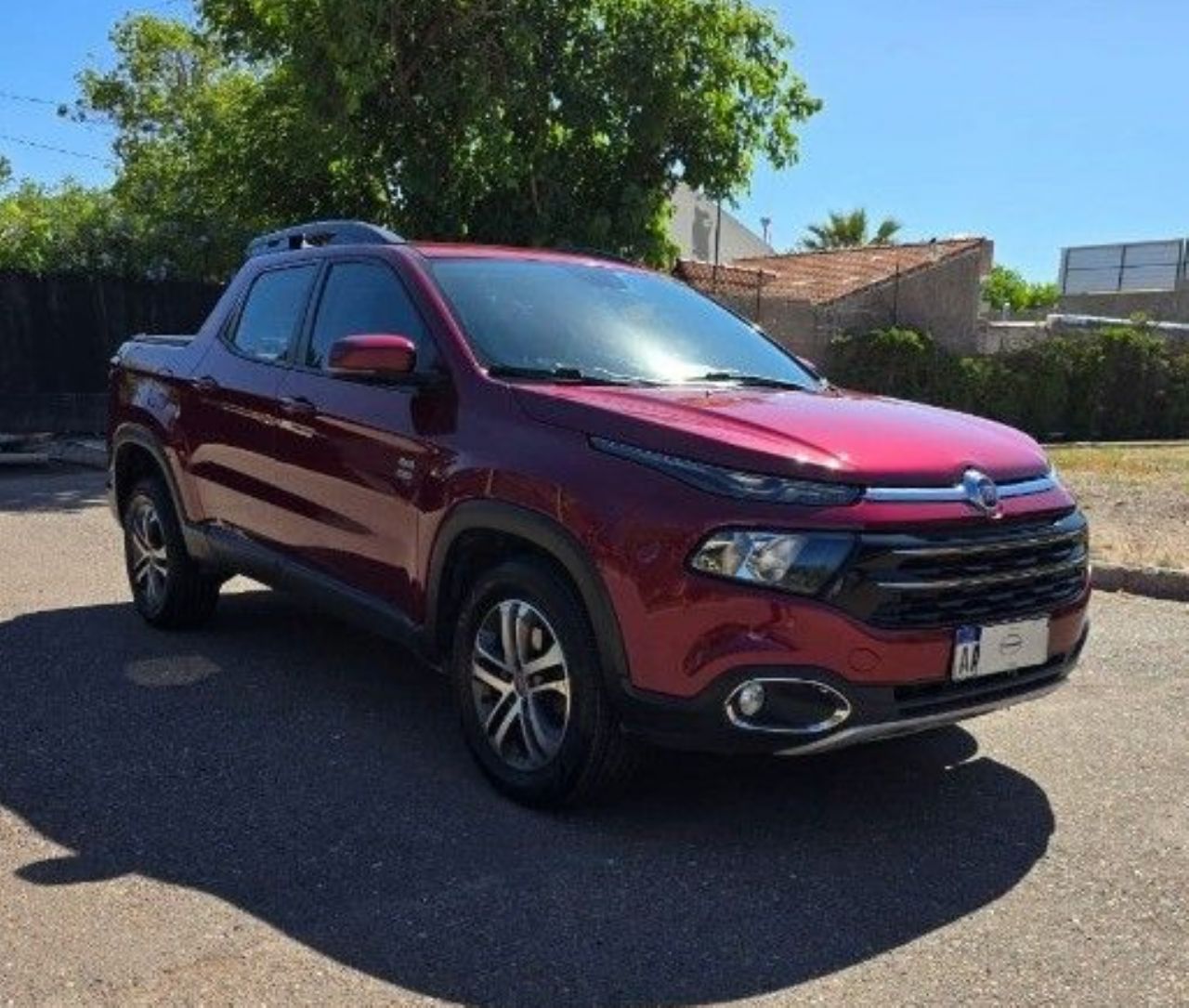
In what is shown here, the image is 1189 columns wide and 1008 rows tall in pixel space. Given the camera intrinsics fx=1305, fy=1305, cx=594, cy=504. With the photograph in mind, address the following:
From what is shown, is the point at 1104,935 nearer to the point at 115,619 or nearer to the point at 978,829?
the point at 978,829

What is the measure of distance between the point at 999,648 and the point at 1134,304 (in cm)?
3747

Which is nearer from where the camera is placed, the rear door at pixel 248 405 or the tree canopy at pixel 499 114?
the rear door at pixel 248 405

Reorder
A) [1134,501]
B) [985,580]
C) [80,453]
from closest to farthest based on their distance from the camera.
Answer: [985,580] → [1134,501] → [80,453]

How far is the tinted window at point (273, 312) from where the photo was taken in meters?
5.55

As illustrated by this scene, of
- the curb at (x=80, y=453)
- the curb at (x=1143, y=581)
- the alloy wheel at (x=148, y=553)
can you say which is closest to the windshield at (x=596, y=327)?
the alloy wheel at (x=148, y=553)

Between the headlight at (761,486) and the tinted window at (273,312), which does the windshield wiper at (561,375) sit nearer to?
the headlight at (761,486)

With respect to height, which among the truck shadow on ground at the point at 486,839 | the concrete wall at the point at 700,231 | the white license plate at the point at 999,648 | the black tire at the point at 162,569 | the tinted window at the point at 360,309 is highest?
the concrete wall at the point at 700,231

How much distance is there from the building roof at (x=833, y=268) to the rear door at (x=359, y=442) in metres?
16.0

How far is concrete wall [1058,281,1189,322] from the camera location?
1423 inches

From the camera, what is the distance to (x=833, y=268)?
28.5 m

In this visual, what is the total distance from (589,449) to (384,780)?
1415 millimetres

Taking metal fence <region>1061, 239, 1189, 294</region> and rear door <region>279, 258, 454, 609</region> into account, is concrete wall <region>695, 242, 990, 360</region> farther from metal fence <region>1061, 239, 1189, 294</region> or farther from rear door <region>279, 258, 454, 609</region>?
rear door <region>279, 258, 454, 609</region>

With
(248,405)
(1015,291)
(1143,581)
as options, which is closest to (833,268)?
(1143,581)

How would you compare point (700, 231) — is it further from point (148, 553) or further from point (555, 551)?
point (555, 551)
